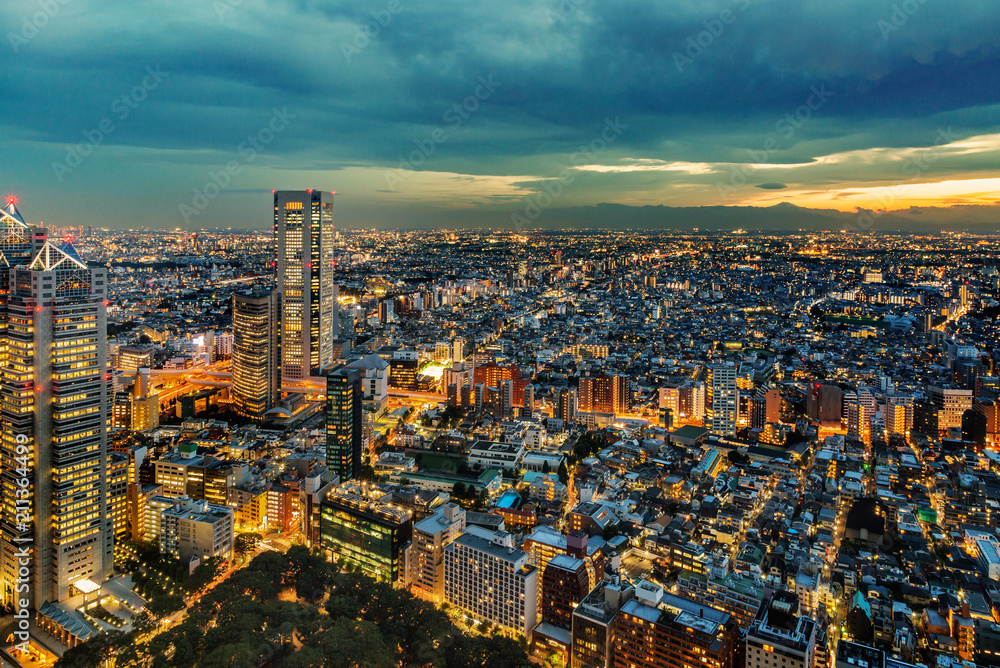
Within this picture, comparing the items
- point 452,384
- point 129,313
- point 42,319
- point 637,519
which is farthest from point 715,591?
point 129,313

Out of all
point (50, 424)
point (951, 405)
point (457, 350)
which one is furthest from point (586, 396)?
point (50, 424)

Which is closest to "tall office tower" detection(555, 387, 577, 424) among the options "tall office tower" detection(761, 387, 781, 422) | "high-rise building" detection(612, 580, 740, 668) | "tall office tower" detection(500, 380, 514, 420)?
"tall office tower" detection(500, 380, 514, 420)

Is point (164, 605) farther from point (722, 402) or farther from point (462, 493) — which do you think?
point (722, 402)

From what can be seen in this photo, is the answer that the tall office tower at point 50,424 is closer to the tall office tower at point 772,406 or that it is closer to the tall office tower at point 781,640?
the tall office tower at point 781,640

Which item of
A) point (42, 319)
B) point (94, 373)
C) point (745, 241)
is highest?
point (745, 241)

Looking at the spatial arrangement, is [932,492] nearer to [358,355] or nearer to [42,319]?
[42,319]

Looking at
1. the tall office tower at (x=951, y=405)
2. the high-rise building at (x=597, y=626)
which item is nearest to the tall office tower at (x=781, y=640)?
the high-rise building at (x=597, y=626)
